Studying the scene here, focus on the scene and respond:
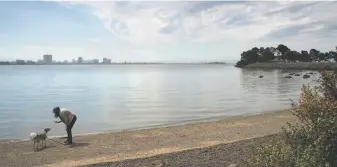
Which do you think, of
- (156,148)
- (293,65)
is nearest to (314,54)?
(293,65)

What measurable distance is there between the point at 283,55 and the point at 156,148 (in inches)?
5648

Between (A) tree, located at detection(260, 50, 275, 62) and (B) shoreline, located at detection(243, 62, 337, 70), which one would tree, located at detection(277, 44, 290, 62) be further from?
(B) shoreline, located at detection(243, 62, 337, 70)

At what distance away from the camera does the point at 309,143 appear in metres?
6.61

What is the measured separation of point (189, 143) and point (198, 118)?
348 inches

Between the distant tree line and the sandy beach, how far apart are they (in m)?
133

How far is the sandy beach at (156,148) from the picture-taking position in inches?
384

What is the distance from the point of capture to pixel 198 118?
73.1 ft

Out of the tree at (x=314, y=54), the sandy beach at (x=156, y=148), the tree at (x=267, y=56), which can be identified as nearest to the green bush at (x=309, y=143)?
the sandy beach at (x=156, y=148)

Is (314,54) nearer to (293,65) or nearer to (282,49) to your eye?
(282,49)

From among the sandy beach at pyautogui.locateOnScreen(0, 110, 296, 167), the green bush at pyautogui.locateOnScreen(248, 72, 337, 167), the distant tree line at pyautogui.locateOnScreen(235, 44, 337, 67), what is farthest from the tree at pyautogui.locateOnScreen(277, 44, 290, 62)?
the green bush at pyautogui.locateOnScreen(248, 72, 337, 167)

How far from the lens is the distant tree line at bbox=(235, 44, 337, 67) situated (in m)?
145

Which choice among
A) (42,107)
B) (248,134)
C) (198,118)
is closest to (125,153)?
(248,134)

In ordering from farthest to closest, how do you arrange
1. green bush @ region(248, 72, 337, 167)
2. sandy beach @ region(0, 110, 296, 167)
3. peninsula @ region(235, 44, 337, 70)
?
peninsula @ region(235, 44, 337, 70) → sandy beach @ region(0, 110, 296, 167) → green bush @ region(248, 72, 337, 167)

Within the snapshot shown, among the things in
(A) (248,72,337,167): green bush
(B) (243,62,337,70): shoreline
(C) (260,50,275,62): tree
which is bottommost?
(A) (248,72,337,167): green bush
